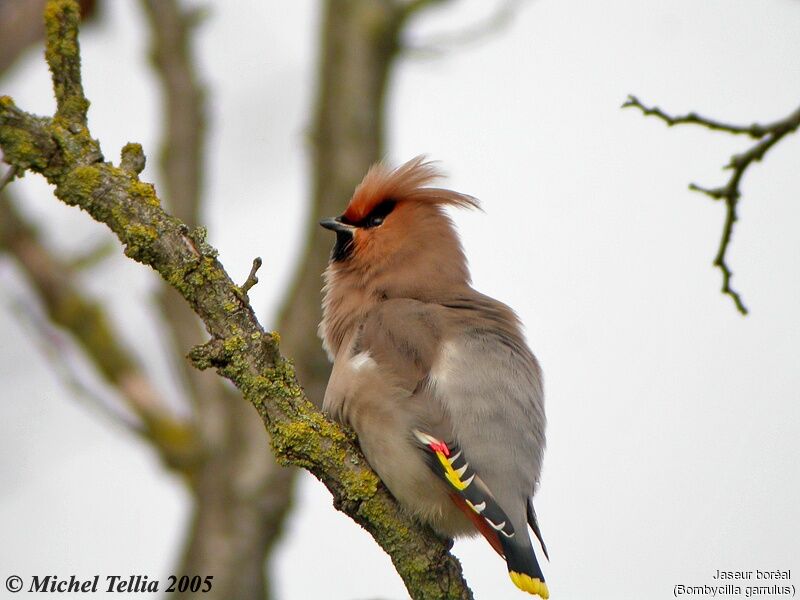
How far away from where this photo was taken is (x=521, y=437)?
14.9ft

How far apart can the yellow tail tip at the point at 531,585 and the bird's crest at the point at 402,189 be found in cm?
218

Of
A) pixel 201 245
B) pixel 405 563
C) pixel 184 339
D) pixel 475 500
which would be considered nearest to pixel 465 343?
pixel 475 500

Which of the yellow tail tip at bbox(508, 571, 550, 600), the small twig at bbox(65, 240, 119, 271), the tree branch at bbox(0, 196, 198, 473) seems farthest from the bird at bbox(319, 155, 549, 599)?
the small twig at bbox(65, 240, 119, 271)

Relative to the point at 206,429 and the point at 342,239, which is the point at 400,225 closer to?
the point at 342,239

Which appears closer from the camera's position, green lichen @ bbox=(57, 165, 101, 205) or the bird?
green lichen @ bbox=(57, 165, 101, 205)

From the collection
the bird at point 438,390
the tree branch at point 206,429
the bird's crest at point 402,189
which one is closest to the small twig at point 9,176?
the bird at point 438,390

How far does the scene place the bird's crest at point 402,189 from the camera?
5637mm

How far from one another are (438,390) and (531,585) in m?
0.88

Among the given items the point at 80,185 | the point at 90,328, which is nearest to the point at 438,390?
the point at 80,185

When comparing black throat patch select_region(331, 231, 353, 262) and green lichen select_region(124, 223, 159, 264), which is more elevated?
green lichen select_region(124, 223, 159, 264)

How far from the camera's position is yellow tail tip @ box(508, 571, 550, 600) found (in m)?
4.00

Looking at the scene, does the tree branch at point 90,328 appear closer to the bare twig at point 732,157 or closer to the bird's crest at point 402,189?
the bird's crest at point 402,189

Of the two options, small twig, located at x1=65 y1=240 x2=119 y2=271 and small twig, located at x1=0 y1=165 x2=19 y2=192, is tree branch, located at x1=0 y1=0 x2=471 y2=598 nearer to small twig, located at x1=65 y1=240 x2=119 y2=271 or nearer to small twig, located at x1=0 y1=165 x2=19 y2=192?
small twig, located at x1=0 y1=165 x2=19 y2=192

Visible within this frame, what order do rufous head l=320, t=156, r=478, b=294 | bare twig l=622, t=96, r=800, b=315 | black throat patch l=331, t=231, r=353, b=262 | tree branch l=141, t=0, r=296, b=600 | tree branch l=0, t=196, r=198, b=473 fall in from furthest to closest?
tree branch l=0, t=196, r=198, b=473 → tree branch l=141, t=0, r=296, b=600 → black throat patch l=331, t=231, r=353, b=262 → rufous head l=320, t=156, r=478, b=294 → bare twig l=622, t=96, r=800, b=315
